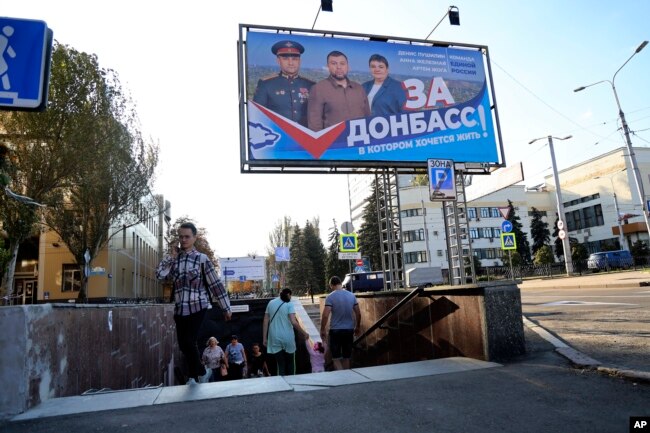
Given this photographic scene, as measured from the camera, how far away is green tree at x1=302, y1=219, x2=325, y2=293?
212 ft

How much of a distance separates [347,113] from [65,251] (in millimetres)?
28306

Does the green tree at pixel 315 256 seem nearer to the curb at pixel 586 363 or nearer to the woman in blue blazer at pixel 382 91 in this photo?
the woman in blue blazer at pixel 382 91

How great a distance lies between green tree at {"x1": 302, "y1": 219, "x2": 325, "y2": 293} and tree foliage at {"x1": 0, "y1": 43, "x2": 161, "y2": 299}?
1626 inches

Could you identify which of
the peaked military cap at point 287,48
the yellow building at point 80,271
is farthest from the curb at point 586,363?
the yellow building at point 80,271

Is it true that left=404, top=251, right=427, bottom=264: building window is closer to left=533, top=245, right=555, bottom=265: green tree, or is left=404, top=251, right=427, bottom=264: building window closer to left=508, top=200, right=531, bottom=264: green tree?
left=508, top=200, right=531, bottom=264: green tree

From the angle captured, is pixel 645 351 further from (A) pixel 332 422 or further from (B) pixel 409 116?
(B) pixel 409 116

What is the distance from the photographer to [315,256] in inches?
2623

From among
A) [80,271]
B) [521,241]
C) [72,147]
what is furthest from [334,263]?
[72,147]

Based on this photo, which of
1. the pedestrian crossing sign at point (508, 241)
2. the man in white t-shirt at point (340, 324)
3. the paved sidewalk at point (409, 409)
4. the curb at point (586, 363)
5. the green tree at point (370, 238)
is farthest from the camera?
the green tree at point (370, 238)

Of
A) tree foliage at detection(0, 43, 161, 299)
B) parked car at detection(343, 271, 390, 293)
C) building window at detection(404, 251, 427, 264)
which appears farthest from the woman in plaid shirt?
building window at detection(404, 251, 427, 264)

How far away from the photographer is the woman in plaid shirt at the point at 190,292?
461cm

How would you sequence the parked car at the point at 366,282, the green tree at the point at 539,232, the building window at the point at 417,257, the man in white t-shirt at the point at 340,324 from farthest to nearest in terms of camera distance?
1. the building window at the point at 417,257
2. the green tree at the point at 539,232
3. the parked car at the point at 366,282
4. the man in white t-shirt at the point at 340,324

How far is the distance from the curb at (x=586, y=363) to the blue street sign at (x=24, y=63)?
5080 millimetres

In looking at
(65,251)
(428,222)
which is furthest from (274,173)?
(428,222)
